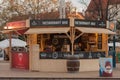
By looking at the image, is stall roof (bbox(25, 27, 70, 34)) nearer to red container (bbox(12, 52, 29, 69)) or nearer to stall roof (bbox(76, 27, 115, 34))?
stall roof (bbox(76, 27, 115, 34))

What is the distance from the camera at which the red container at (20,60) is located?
30091mm

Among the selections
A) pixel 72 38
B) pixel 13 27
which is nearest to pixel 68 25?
pixel 72 38

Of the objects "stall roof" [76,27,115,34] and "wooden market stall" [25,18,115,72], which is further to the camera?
"wooden market stall" [25,18,115,72]

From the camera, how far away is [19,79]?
23391mm

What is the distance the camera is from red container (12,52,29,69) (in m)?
30.1

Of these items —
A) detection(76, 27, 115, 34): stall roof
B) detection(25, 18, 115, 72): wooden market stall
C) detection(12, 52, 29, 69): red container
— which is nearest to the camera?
detection(76, 27, 115, 34): stall roof

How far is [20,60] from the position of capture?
31.0 metres

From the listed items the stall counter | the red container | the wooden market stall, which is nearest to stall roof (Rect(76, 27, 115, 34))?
the wooden market stall

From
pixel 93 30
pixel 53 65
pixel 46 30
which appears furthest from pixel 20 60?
pixel 93 30

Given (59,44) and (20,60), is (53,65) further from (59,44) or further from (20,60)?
(20,60)

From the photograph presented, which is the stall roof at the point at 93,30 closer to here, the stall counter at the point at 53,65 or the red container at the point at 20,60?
the stall counter at the point at 53,65

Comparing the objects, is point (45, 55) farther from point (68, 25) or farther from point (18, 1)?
point (18, 1)

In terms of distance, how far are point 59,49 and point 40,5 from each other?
38.4 m

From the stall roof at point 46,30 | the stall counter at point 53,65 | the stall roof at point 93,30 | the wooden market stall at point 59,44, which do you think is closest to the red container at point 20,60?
the wooden market stall at point 59,44
